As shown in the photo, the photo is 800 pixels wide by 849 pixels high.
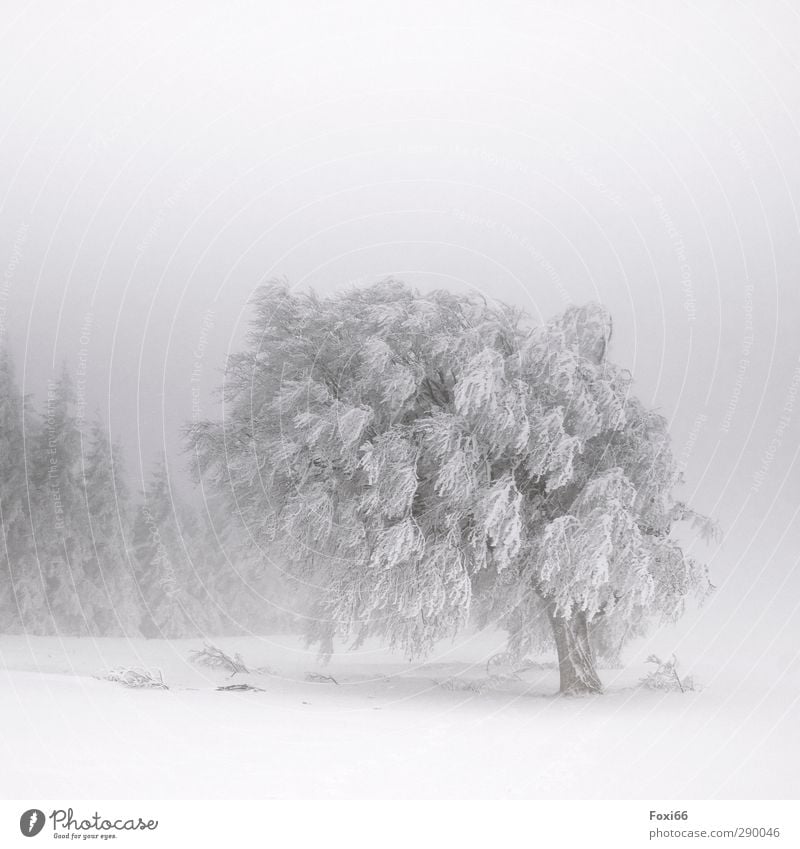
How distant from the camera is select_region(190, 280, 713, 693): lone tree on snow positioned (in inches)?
535

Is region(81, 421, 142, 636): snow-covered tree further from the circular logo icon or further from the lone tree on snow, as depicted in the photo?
the circular logo icon

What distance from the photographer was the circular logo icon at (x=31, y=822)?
8594mm

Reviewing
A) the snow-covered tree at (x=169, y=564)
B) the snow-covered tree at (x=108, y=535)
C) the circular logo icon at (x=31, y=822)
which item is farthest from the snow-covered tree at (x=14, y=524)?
the circular logo icon at (x=31, y=822)

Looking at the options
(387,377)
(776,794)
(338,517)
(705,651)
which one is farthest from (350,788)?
(705,651)

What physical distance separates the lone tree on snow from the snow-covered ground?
1588 millimetres

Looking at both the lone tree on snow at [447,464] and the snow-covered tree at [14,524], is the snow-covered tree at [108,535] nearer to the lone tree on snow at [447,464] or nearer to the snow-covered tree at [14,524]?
the snow-covered tree at [14,524]

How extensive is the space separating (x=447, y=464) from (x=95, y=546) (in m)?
18.9

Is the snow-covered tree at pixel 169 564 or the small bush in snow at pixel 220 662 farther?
the snow-covered tree at pixel 169 564

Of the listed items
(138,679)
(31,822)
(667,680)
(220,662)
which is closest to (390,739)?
(31,822)

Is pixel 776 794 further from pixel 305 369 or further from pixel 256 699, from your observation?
pixel 305 369

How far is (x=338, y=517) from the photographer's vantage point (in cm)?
1462

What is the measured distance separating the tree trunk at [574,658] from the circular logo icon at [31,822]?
910 cm

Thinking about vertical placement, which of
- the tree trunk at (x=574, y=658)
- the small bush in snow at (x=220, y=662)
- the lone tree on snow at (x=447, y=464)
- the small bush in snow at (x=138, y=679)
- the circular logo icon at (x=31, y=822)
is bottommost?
the small bush in snow at (x=220, y=662)

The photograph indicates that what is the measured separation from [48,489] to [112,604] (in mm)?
4582
